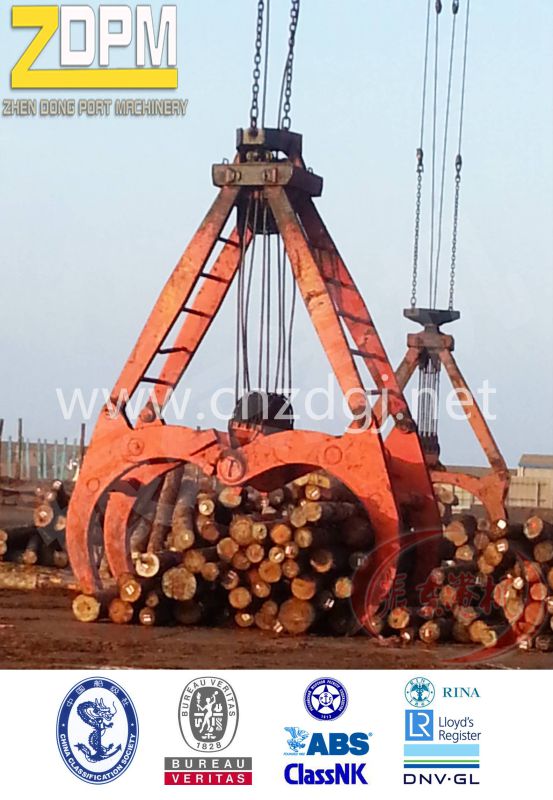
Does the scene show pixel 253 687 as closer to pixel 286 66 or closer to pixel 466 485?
pixel 286 66

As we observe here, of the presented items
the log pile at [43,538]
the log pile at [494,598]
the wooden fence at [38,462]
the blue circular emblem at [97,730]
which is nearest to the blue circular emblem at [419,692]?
the blue circular emblem at [97,730]

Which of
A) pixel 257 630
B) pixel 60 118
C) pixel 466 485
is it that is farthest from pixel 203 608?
pixel 466 485

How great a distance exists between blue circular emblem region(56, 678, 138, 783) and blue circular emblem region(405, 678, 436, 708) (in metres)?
1.67

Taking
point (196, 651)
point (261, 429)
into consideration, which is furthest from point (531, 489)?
point (196, 651)

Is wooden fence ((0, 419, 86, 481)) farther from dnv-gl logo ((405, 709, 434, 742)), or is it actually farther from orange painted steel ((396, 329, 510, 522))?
dnv-gl logo ((405, 709, 434, 742))

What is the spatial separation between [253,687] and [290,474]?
3.31m

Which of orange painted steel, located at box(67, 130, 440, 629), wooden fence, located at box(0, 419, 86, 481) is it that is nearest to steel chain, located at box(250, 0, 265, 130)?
orange painted steel, located at box(67, 130, 440, 629)

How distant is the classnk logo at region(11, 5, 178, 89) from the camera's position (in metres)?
9.51

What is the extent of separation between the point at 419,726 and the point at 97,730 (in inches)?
76.0

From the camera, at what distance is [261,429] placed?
12211 mm

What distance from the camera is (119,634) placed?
11445mm

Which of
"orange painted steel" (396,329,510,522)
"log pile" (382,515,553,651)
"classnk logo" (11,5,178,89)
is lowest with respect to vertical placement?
"log pile" (382,515,553,651)

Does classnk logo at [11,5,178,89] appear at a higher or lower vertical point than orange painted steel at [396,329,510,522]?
higher

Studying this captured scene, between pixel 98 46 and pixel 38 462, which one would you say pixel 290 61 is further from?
pixel 38 462
